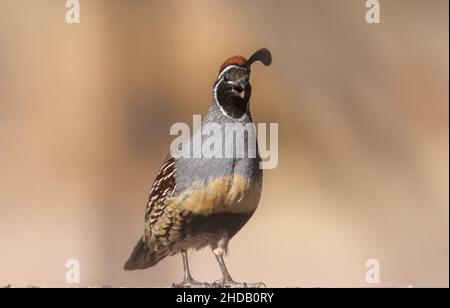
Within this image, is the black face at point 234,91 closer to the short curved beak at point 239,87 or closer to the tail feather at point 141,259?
the short curved beak at point 239,87

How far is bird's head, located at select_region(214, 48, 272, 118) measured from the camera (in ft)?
8.14

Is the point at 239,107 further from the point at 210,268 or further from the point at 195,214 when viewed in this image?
the point at 210,268

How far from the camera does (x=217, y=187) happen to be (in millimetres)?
2451

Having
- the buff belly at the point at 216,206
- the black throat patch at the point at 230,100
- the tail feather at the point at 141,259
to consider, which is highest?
the black throat patch at the point at 230,100

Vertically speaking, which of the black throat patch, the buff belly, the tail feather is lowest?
the tail feather

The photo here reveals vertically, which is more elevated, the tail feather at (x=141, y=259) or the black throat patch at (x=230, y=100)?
the black throat patch at (x=230, y=100)

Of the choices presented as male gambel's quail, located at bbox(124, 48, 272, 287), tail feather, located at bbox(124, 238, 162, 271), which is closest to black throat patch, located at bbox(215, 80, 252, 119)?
male gambel's quail, located at bbox(124, 48, 272, 287)

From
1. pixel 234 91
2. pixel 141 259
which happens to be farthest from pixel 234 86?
pixel 141 259

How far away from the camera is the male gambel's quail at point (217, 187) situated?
8.07 ft

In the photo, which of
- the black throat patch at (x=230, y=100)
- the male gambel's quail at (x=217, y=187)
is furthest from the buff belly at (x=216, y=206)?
the black throat patch at (x=230, y=100)

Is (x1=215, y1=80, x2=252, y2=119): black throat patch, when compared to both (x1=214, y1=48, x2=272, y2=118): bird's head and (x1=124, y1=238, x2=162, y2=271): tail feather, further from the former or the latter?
(x1=124, y1=238, x2=162, y2=271): tail feather
